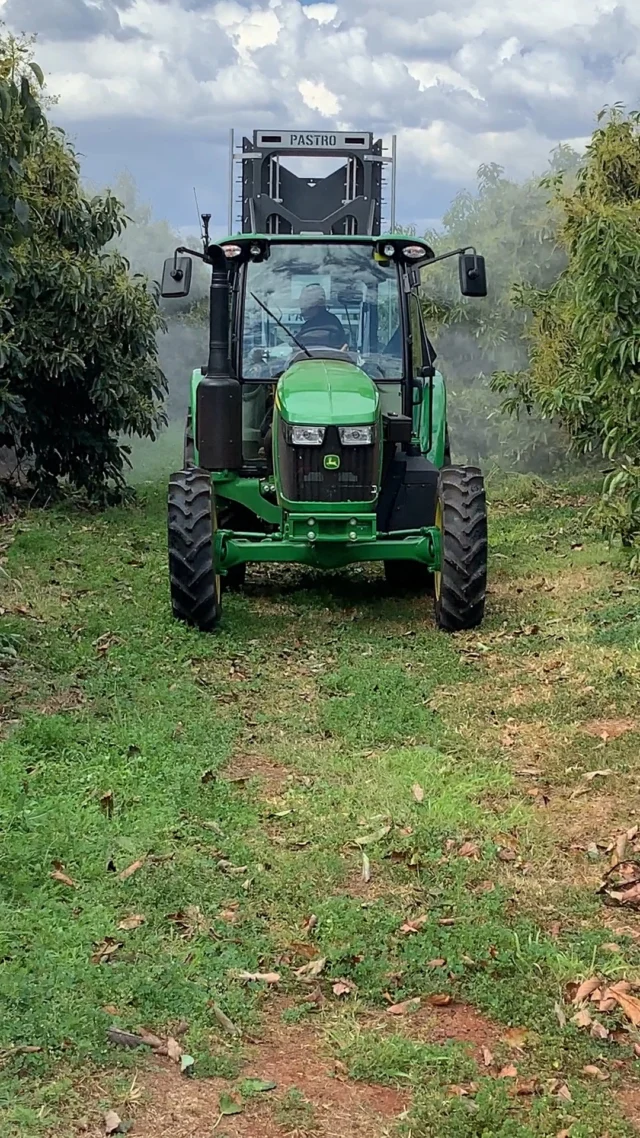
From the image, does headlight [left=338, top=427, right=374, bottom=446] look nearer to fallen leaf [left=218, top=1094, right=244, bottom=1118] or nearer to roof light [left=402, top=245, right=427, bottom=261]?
roof light [left=402, top=245, right=427, bottom=261]

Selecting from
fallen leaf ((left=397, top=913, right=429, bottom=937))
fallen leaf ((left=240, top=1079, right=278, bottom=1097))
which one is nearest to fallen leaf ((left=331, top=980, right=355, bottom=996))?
fallen leaf ((left=397, top=913, right=429, bottom=937))

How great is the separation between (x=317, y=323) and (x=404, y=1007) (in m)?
5.31

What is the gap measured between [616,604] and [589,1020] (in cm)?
468

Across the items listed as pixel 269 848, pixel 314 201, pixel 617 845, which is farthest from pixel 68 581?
Result: pixel 617 845

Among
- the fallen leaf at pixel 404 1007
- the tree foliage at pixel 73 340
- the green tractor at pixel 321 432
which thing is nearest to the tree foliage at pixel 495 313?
the tree foliage at pixel 73 340

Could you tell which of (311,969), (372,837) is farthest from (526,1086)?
(372,837)

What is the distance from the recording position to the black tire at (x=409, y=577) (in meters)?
8.52

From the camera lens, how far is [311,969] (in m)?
3.64

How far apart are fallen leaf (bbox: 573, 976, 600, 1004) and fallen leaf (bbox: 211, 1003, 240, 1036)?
3.16 feet

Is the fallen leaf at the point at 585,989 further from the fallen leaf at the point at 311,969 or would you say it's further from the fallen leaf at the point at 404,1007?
the fallen leaf at the point at 311,969

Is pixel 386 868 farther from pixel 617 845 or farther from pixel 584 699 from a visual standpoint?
pixel 584 699

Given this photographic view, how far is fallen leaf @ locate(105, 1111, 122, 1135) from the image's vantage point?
9.59ft

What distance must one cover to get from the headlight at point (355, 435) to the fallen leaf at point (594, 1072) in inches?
176

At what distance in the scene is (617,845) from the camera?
4.40 meters
